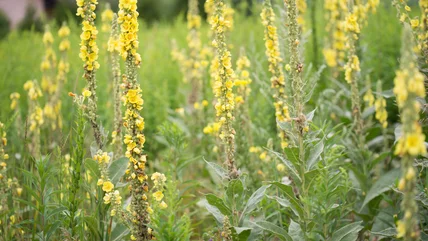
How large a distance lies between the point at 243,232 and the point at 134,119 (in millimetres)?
819

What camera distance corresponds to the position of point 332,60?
15.2ft

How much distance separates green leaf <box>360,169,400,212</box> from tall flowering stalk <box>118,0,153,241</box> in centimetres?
150

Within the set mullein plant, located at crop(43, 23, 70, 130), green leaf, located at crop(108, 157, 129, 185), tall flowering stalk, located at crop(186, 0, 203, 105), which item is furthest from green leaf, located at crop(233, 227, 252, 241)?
tall flowering stalk, located at crop(186, 0, 203, 105)

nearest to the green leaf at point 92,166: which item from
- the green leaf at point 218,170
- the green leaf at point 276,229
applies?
the green leaf at point 218,170

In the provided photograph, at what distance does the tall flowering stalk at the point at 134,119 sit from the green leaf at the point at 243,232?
47cm

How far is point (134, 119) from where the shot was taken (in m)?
2.50

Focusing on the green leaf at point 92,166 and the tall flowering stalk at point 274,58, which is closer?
the green leaf at point 92,166

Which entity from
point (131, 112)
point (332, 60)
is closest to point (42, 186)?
point (131, 112)

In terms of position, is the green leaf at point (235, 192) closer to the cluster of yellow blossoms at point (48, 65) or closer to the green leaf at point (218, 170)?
the green leaf at point (218, 170)

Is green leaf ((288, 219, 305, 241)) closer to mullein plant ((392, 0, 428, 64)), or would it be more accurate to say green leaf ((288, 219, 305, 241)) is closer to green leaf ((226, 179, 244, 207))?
green leaf ((226, 179, 244, 207))

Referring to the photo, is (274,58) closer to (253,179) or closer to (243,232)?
(253,179)

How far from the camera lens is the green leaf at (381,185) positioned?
318 centimetres

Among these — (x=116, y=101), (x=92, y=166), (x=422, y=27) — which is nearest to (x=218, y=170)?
(x=92, y=166)

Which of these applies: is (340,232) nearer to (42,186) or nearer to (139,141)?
(139,141)
